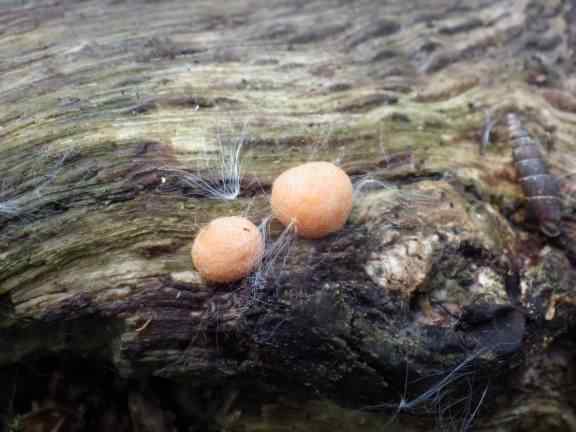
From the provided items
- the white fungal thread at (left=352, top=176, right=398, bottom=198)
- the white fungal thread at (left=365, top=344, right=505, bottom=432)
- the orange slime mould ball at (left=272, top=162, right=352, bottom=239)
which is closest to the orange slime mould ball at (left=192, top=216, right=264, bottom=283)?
the orange slime mould ball at (left=272, top=162, right=352, bottom=239)

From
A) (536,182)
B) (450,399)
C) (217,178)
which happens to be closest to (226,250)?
(217,178)

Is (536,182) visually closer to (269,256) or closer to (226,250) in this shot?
(269,256)

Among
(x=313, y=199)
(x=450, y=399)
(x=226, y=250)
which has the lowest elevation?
(x=450, y=399)

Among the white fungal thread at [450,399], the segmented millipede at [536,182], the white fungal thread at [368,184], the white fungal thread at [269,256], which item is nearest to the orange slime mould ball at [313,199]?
the white fungal thread at [269,256]

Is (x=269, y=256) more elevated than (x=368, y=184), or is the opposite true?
(x=368, y=184)

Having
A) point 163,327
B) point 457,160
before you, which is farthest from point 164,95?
point 457,160

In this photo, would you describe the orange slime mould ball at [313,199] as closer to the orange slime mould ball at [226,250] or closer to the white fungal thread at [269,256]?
the white fungal thread at [269,256]

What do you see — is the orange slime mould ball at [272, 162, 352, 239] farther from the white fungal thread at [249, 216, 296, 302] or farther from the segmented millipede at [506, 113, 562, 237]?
the segmented millipede at [506, 113, 562, 237]

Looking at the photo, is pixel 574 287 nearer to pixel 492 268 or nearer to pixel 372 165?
pixel 492 268
